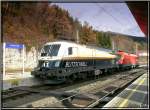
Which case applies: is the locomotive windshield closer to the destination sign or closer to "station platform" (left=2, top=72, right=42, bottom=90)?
the destination sign

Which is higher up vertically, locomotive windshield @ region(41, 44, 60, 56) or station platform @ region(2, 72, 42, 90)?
locomotive windshield @ region(41, 44, 60, 56)

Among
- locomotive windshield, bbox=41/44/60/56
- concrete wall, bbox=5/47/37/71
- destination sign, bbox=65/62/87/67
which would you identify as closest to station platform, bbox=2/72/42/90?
concrete wall, bbox=5/47/37/71

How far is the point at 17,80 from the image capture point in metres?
14.6

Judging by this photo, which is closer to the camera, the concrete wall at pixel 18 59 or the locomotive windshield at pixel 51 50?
the concrete wall at pixel 18 59

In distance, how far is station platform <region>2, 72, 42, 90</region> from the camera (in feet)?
47.2

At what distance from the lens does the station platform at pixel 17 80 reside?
A: 14.4 m

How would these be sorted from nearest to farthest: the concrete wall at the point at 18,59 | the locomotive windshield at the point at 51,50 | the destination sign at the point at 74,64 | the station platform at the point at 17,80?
the station platform at the point at 17,80 < the concrete wall at the point at 18,59 < the locomotive windshield at the point at 51,50 < the destination sign at the point at 74,64

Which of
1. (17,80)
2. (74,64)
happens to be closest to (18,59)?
(17,80)

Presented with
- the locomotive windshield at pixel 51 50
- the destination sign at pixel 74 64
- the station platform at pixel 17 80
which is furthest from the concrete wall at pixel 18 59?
the destination sign at pixel 74 64

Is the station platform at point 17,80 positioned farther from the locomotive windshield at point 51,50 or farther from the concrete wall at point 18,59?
the locomotive windshield at point 51,50

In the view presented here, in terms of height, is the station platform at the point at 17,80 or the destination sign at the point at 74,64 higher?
the destination sign at the point at 74,64

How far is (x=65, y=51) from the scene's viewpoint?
17.7 meters

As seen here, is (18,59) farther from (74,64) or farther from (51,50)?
(74,64)

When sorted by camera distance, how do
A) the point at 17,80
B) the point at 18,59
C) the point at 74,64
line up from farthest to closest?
the point at 74,64 < the point at 18,59 < the point at 17,80
